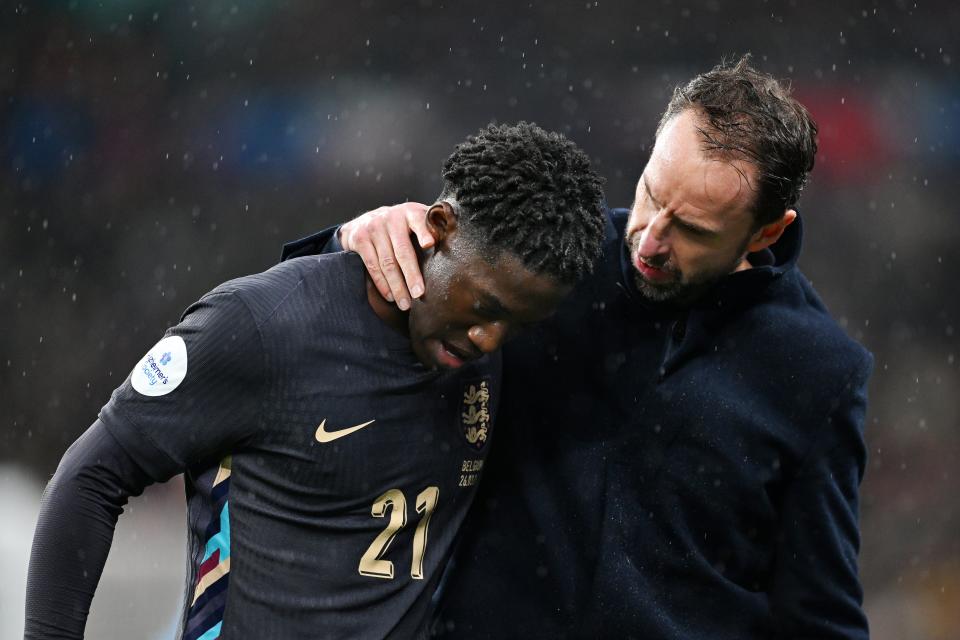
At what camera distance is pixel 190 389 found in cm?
183

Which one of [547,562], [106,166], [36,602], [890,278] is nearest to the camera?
[36,602]

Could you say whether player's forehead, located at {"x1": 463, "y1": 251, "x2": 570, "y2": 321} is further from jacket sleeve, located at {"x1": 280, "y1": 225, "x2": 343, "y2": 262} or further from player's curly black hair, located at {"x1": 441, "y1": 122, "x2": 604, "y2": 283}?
jacket sleeve, located at {"x1": 280, "y1": 225, "x2": 343, "y2": 262}

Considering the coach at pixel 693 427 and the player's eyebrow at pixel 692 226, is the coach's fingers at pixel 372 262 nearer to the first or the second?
the coach at pixel 693 427

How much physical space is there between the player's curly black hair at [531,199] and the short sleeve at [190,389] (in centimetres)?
44

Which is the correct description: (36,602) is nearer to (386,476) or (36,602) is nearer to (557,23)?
(386,476)

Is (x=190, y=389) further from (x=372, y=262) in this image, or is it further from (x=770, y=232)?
(x=770, y=232)

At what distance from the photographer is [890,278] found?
6.36m

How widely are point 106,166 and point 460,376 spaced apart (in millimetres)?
5360

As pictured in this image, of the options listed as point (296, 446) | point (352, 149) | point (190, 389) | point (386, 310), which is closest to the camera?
point (190, 389)

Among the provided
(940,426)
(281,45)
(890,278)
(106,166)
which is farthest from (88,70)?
(940,426)

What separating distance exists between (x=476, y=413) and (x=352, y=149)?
4977 millimetres

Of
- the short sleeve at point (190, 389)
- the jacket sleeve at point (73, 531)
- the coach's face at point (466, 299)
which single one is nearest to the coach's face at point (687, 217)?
the coach's face at point (466, 299)

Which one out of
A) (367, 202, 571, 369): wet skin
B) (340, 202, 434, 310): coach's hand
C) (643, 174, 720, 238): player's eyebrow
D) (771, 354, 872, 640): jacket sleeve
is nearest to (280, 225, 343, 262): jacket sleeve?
(340, 202, 434, 310): coach's hand

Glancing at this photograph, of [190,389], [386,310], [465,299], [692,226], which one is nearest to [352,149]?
[692,226]
